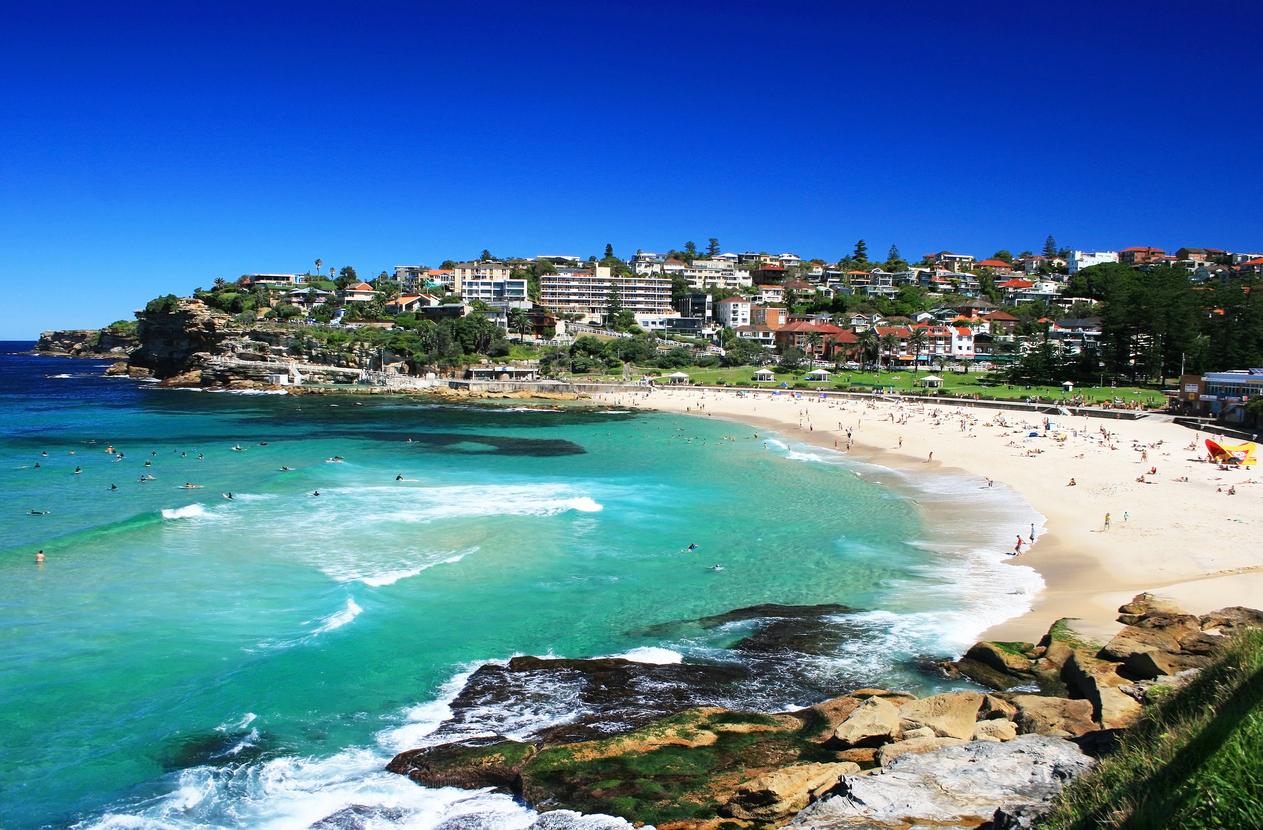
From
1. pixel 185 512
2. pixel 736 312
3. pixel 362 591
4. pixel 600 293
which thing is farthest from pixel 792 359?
pixel 362 591

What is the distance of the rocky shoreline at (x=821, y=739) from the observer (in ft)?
28.3

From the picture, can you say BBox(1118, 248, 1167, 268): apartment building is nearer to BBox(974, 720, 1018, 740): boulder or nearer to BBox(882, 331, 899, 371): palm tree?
BBox(882, 331, 899, 371): palm tree

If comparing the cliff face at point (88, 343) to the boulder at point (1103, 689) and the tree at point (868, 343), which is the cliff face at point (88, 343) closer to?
the tree at point (868, 343)

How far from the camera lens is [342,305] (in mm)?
124562

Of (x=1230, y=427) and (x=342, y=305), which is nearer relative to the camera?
(x=1230, y=427)

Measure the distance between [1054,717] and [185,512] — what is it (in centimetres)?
2750

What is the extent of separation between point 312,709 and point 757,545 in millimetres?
14084

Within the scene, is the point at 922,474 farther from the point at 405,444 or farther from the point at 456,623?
the point at 405,444

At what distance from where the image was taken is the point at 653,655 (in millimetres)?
15086

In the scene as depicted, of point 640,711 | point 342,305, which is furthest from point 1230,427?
point 342,305

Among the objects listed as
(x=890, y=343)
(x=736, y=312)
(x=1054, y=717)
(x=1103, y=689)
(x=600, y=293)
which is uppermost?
(x=600, y=293)

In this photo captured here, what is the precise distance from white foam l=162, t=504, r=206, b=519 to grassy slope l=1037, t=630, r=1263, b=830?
27600 millimetres

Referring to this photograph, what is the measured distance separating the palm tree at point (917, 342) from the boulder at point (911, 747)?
72537 mm

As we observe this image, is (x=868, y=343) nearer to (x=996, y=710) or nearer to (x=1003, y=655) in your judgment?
(x=1003, y=655)
